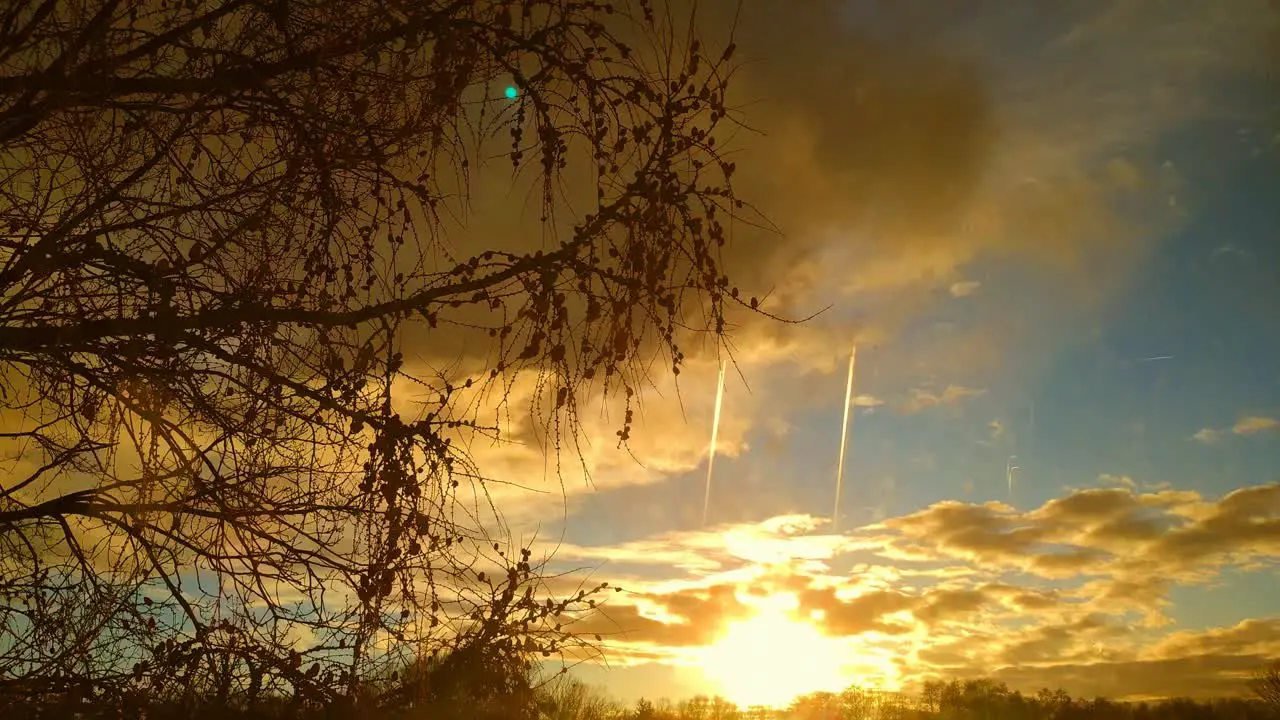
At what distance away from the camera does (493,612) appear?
3.58 metres

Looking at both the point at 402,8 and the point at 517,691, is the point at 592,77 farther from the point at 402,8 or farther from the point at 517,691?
the point at 517,691

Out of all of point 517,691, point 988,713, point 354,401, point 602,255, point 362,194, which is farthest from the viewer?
point 988,713

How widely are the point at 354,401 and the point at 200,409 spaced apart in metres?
0.78

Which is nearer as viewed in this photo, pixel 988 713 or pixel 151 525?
pixel 151 525

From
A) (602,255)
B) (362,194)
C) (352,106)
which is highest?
(352,106)

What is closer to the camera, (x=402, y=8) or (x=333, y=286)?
(x=402, y=8)

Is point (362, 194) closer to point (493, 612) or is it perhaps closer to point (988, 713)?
point (493, 612)

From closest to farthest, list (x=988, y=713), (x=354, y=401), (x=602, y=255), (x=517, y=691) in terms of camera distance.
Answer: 1. (x=602, y=255)
2. (x=354, y=401)
3. (x=517, y=691)
4. (x=988, y=713)

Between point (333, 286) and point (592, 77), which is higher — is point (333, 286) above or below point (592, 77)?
below

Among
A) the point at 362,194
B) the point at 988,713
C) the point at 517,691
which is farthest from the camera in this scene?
the point at 988,713

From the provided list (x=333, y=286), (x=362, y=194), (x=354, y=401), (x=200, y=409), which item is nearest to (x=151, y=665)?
(x=200, y=409)

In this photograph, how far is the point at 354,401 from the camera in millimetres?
3520

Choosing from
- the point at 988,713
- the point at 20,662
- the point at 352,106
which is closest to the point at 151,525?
the point at 20,662

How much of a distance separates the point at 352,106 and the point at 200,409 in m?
1.40
